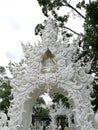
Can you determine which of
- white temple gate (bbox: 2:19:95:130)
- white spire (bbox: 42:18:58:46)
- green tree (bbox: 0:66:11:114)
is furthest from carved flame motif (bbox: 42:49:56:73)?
green tree (bbox: 0:66:11:114)

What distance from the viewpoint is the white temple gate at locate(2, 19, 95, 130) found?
824 cm

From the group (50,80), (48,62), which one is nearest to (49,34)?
(48,62)

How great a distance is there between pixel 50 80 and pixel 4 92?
10.2 meters

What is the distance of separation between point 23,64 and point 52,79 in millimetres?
1011

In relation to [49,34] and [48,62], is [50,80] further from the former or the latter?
[49,34]

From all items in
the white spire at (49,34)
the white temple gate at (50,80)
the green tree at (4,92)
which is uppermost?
the green tree at (4,92)

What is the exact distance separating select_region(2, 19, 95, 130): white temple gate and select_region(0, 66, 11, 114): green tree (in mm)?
7270

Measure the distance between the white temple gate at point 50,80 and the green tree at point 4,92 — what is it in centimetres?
727

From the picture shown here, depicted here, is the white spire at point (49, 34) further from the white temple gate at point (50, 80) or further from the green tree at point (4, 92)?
the green tree at point (4, 92)

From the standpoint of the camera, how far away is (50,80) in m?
8.47

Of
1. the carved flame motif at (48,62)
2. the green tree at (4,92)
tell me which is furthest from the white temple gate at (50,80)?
the green tree at (4,92)

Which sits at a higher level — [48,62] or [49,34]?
[49,34]

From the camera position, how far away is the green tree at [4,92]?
1780 centimetres

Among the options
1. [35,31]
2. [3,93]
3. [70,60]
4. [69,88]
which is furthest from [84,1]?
[3,93]
